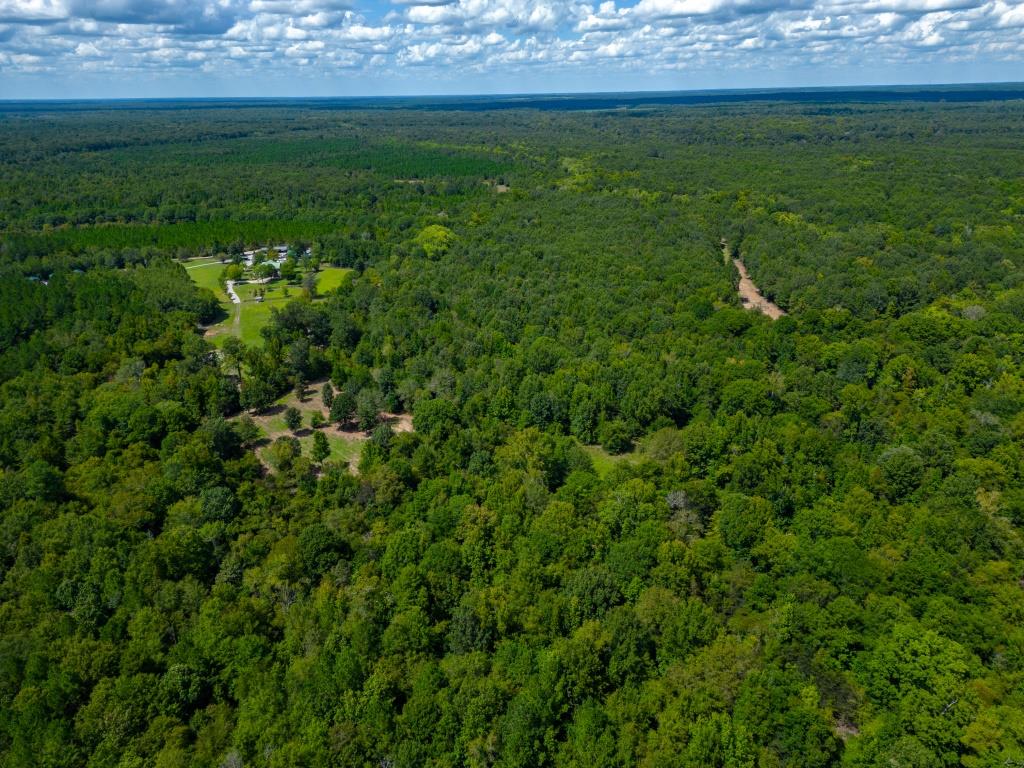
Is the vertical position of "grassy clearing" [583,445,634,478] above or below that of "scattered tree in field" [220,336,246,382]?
below

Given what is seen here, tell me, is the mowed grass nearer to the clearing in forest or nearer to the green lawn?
the green lawn

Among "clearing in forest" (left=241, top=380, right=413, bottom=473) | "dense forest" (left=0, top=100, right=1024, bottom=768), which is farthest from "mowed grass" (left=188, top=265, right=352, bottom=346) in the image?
"clearing in forest" (left=241, top=380, right=413, bottom=473)

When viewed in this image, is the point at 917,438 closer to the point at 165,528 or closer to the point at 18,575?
the point at 165,528

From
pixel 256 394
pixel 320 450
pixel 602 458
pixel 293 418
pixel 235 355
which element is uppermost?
pixel 235 355

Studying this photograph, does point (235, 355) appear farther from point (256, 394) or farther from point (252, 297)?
point (252, 297)

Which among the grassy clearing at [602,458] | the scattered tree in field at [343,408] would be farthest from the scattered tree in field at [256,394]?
the grassy clearing at [602,458]

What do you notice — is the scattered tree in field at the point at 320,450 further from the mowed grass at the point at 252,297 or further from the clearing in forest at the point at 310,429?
the mowed grass at the point at 252,297

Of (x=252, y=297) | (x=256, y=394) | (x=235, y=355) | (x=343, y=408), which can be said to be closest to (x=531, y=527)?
(x=343, y=408)
